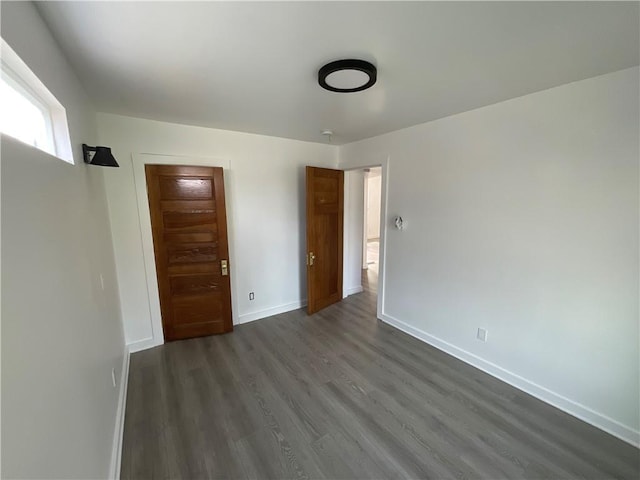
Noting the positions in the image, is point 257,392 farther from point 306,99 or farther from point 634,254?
point 634,254

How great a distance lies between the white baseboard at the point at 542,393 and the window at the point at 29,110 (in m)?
3.41

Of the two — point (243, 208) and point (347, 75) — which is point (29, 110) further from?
point (243, 208)

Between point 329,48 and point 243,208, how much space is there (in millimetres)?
2259

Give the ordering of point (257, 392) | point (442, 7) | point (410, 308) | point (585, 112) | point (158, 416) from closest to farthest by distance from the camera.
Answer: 1. point (442, 7)
2. point (585, 112)
3. point (158, 416)
4. point (257, 392)
5. point (410, 308)

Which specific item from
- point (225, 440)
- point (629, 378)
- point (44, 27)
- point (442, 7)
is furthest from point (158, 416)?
point (629, 378)

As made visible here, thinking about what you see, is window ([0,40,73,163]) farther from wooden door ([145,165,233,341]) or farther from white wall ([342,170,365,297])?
white wall ([342,170,365,297])

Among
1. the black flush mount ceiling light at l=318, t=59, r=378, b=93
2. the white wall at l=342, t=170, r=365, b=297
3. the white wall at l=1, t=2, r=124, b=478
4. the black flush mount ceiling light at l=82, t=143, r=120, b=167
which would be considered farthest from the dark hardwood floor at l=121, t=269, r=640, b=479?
the black flush mount ceiling light at l=318, t=59, r=378, b=93

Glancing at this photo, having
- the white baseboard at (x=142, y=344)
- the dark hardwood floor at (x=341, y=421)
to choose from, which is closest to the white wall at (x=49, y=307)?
the dark hardwood floor at (x=341, y=421)

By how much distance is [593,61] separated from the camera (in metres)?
1.57

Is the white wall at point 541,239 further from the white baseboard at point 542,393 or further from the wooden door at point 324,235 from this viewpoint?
the wooden door at point 324,235

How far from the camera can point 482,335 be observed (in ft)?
8.32

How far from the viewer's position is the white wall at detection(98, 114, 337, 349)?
8.72ft

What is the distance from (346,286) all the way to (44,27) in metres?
4.10

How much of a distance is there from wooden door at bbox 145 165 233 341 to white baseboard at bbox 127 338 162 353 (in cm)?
12
